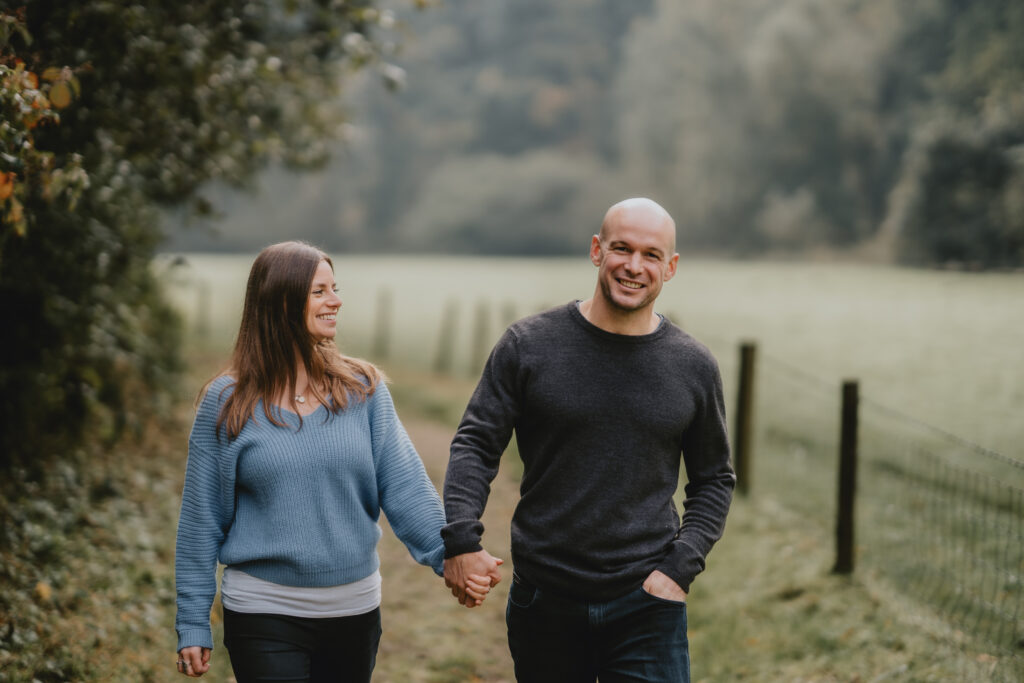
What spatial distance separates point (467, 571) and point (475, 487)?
256 mm

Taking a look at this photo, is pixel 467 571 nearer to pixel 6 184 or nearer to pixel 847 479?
pixel 6 184

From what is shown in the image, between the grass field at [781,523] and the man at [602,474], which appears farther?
the grass field at [781,523]

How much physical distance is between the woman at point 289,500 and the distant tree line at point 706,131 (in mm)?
4713

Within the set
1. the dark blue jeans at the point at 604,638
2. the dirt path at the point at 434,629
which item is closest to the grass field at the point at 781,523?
the dirt path at the point at 434,629

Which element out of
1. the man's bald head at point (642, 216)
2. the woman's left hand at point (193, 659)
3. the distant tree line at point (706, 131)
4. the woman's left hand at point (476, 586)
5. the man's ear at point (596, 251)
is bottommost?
the woman's left hand at point (193, 659)

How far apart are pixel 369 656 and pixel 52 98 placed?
8.65ft

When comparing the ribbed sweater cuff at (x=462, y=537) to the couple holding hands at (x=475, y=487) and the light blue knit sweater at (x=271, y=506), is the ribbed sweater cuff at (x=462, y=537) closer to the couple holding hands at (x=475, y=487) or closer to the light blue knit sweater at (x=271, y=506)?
the couple holding hands at (x=475, y=487)

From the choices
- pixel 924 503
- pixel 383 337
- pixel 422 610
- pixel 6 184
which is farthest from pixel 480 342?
pixel 6 184

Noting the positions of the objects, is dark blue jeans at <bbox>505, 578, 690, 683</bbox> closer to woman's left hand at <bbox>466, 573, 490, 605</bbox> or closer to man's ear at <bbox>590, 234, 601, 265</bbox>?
woman's left hand at <bbox>466, 573, 490, 605</bbox>

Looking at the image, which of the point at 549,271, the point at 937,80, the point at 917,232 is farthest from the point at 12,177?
the point at 549,271

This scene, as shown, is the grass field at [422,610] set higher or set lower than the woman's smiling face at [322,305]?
lower

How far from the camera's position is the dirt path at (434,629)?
5.57 meters

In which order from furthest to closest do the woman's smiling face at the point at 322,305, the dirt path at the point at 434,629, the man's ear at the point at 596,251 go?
the dirt path at the point at 434,629, the man's ear at the point at 596,251, the woman's smiling face at the point at 322,305

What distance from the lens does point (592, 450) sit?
296cm
